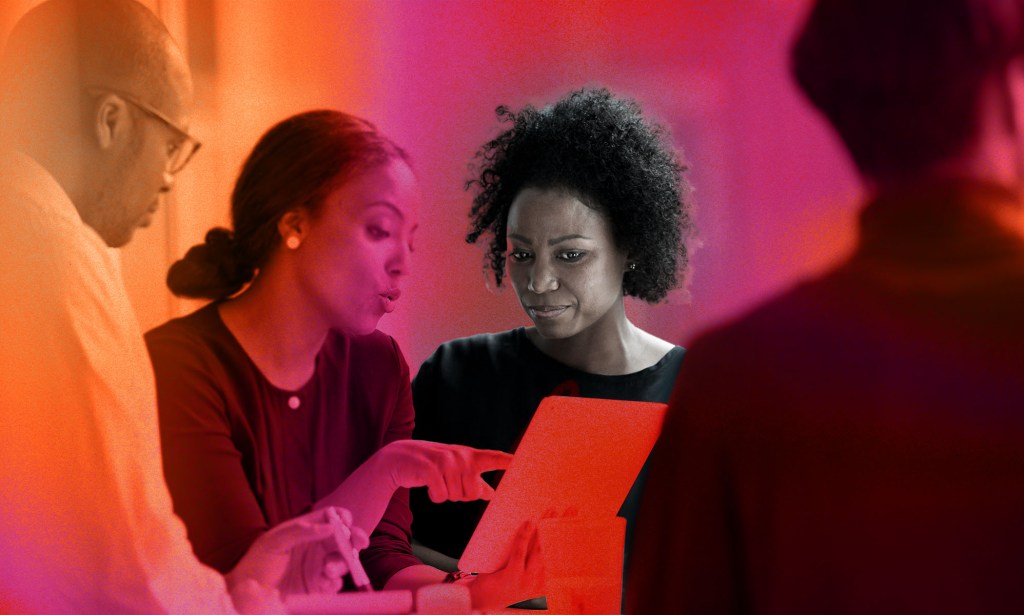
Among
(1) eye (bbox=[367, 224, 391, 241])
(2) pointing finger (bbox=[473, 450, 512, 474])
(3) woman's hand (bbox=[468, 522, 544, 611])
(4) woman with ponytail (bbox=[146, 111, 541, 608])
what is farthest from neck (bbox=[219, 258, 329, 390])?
(3) woman's hand (bbox=[468, 522, 544, 611])

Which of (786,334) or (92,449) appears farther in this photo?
(92,449)

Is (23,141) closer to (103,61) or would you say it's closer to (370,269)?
(103,61)

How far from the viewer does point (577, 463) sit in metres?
1.49

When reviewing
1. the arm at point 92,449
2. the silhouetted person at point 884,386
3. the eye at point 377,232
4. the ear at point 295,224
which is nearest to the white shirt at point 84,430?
the arm at point 92,449

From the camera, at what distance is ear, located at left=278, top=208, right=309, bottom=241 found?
4.89 feet

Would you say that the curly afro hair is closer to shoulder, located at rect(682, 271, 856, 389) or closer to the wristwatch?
shoulder, located at rect(682, 271, 856, 389)

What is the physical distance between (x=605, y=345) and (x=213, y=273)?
0.59 m

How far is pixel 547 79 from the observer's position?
154 centimetres

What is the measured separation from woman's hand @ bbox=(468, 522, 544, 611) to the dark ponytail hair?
56 centimetres

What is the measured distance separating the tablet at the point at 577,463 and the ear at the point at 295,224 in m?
0.44

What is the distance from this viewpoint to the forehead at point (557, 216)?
1494 millimetres

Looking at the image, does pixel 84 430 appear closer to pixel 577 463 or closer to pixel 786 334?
pixel 577 463

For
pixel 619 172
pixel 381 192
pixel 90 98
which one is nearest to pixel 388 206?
pixel 381 192

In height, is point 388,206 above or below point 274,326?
above
